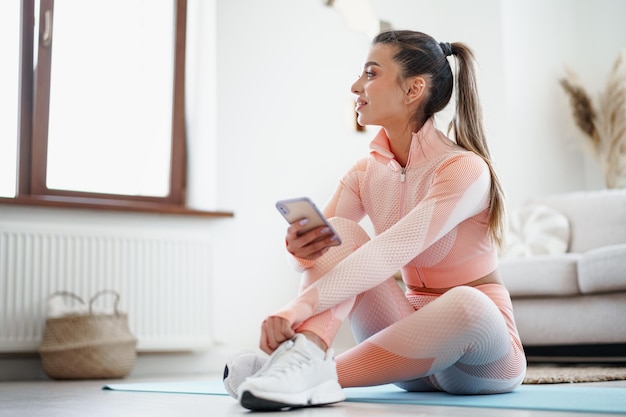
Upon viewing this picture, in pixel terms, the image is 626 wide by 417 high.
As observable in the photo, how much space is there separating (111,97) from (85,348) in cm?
123

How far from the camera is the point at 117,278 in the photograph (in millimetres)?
3691

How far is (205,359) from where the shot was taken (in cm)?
392

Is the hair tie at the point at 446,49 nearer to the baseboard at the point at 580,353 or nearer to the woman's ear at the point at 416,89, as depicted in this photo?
the woman's ear at the point at 416,89

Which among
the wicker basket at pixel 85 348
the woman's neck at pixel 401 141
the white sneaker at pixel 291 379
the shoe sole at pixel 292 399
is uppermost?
the woman's neck at pixel 401 141

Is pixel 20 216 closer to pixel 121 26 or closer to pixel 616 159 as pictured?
pixel 121 26

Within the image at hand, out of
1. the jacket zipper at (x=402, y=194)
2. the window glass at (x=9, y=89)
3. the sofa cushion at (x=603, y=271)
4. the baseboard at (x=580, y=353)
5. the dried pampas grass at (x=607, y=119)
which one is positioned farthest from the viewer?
the dried pampas grass at (x=607, y=119)

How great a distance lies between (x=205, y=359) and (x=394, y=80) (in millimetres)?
2396

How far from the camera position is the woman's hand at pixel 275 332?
1.48 meters

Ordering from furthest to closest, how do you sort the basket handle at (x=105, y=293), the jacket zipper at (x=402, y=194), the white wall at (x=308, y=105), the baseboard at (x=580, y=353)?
the white wall at (x=308, y=105) < the basket handle at (x=105, y=293) < the baseboard at (x=580, y=353) < the jacket zipper at (x=402, y=194)

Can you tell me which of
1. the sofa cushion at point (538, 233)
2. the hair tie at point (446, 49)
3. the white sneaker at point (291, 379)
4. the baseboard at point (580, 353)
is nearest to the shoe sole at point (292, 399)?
the white sneaker at point (291, 379)

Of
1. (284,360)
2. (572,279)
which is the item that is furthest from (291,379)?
(572,279)

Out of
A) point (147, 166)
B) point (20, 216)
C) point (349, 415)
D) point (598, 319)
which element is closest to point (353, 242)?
point (349, 415)

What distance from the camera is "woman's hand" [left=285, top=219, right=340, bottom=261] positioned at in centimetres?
153

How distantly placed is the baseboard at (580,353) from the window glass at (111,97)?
73.5 inches
